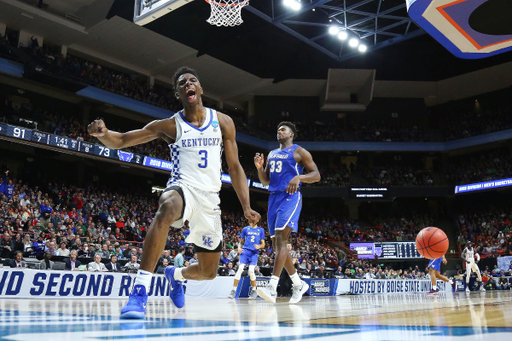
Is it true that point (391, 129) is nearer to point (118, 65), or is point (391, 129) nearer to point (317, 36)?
point (317, 36)

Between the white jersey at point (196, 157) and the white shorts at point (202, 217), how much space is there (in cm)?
6

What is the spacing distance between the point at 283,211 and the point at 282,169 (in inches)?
24.8

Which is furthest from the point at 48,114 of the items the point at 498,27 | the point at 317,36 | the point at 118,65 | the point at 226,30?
the point at 498,27

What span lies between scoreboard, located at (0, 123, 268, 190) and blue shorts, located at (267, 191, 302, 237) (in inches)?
600

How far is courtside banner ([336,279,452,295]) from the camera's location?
15172 millimetres

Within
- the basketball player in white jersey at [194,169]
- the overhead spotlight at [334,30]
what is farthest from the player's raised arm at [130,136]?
the overhead spotlight at [334,30]

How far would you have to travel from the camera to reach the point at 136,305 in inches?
110

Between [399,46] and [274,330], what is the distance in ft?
92.9

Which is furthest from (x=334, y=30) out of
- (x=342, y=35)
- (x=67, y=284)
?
(x=67, y=284)

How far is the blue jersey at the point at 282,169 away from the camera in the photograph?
6070 mm

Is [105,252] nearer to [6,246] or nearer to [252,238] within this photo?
[6,246]

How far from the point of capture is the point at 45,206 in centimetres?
1593

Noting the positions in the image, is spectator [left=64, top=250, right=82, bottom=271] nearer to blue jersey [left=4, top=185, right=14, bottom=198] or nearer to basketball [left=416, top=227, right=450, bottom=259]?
blue jersey [left=4, top=185, right=14, bottom=198]

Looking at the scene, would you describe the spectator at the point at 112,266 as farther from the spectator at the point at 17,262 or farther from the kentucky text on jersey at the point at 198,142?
the kentucky text on jersey at the point at 198,142
